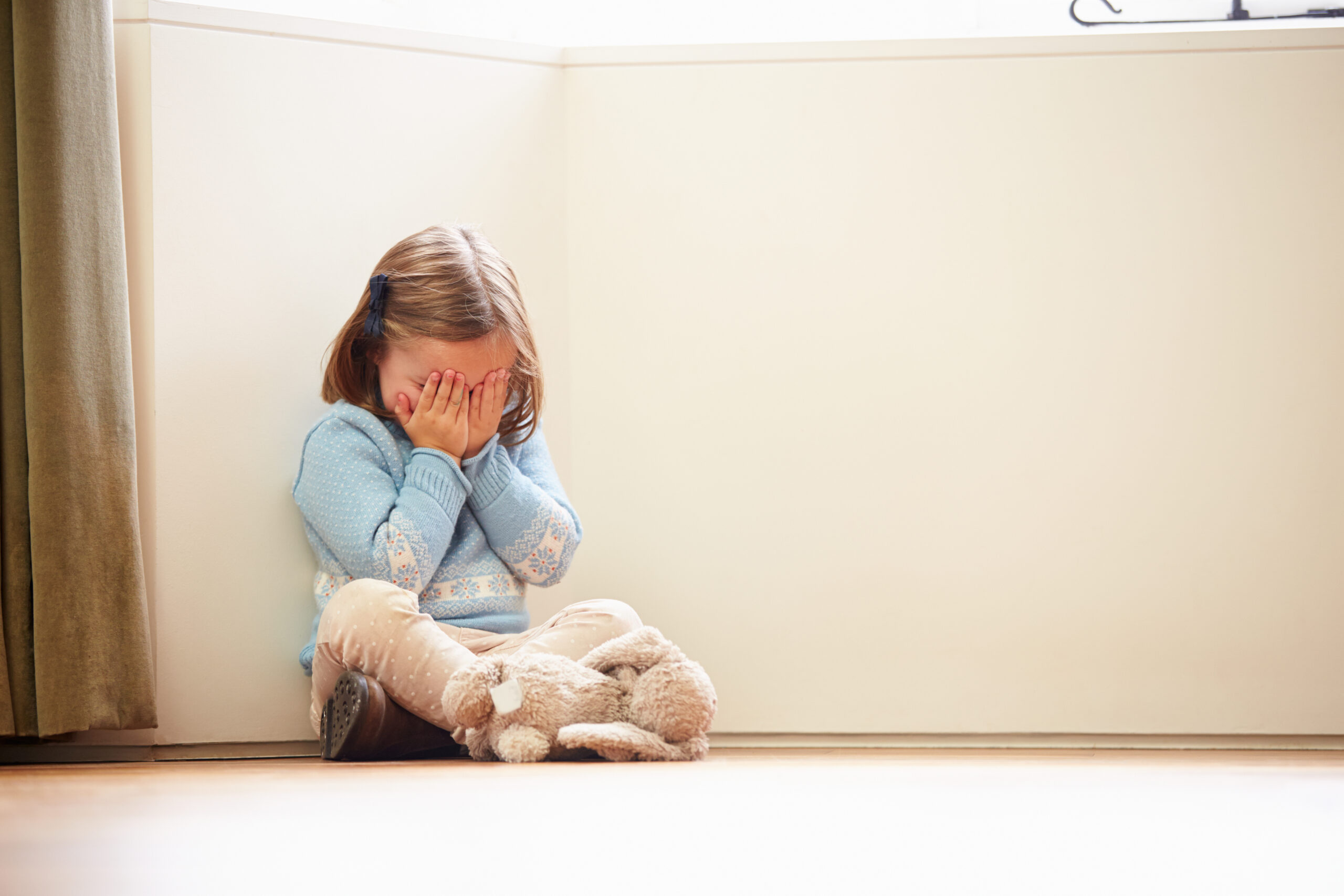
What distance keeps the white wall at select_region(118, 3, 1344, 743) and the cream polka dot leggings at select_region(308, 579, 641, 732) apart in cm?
36

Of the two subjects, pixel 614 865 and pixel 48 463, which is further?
pixel 48 463

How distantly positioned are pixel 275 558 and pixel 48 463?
0.29 meters

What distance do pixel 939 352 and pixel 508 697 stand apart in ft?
2.76

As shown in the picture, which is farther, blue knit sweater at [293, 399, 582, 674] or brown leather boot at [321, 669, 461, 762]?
blue knit sweater at [293, 399, 582, 674]

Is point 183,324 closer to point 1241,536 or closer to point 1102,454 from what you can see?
point 1102,454

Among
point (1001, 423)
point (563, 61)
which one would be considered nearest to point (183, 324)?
point (563, 61)

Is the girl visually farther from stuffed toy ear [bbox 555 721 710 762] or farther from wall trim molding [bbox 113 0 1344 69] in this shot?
wall trim molding [bbox 113 0 1344 69]

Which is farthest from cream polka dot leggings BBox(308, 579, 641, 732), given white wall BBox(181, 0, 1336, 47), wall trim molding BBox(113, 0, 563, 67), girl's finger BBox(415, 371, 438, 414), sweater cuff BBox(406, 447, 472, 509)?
white wall BBox(181, 0, 1336, 47)

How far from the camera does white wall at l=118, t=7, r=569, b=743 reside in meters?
1.32

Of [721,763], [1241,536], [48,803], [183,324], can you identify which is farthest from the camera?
[1241,536]

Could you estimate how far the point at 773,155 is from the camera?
5.17 ft

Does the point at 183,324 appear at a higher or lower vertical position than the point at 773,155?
lower

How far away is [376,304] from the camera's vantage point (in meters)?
1.33

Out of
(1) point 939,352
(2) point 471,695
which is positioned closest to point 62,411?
(2) point 471,695
